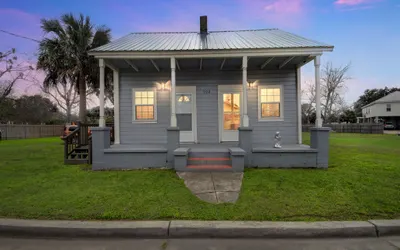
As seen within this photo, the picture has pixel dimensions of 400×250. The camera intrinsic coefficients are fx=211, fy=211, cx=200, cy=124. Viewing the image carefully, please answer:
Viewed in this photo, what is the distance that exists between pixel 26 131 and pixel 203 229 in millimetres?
25709

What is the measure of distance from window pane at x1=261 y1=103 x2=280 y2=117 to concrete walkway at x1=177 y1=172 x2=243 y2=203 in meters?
3.59

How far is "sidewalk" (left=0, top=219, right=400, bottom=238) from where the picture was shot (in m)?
2.85

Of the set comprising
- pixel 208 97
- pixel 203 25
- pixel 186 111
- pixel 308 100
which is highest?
pixel 203 25

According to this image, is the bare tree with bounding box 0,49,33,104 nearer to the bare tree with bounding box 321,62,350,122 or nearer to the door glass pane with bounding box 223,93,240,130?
the door glass pane with bounding box 223,93,240,130

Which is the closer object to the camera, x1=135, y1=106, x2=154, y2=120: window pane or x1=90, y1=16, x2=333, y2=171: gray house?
x1=90, y1=16, x2=333, y2=171: gray house

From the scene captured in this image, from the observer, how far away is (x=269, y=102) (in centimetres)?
816

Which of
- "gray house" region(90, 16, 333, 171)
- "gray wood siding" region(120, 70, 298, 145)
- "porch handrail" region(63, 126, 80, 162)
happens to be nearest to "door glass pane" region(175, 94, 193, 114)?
"gray house" region(90, 16, 333, 171)

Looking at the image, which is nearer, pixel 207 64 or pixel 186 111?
pixel 207 64

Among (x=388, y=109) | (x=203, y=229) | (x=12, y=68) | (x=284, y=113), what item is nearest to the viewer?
(x=203, y=229)

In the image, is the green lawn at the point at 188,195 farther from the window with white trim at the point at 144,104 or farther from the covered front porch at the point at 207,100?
the window with white trim at the point at 144,104

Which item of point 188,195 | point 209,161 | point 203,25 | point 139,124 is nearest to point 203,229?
point 188,195

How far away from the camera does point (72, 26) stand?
13.5 metres

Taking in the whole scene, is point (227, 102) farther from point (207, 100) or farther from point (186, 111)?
point (186, 111)

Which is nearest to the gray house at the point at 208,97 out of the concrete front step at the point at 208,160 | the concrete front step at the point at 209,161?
the concrete front step at the point at 208,160
